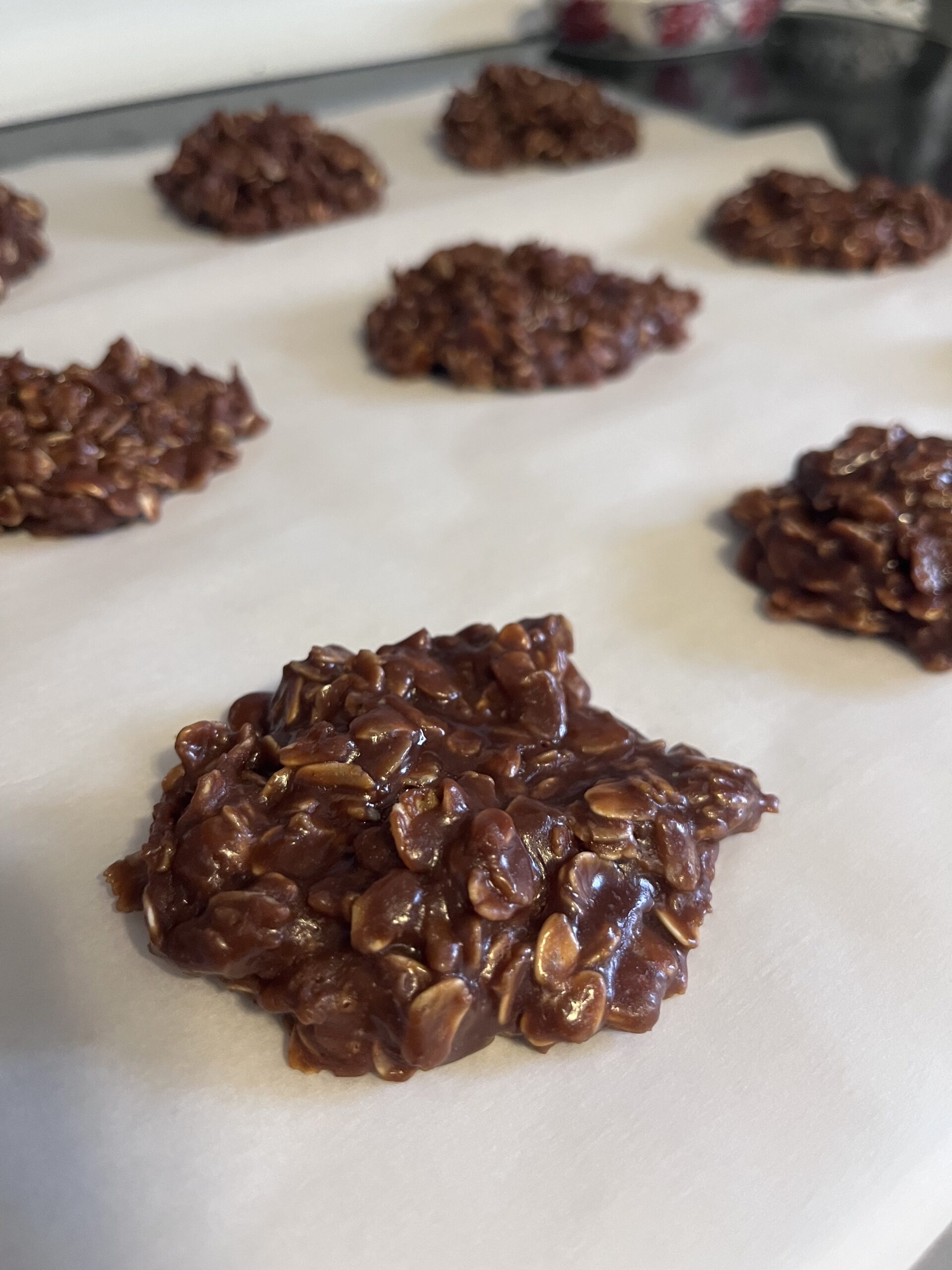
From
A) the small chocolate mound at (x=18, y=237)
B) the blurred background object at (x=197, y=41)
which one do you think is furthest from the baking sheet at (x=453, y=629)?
the blurred background object at (x=197, y=41)

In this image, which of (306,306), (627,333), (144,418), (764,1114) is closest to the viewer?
(764,1114)

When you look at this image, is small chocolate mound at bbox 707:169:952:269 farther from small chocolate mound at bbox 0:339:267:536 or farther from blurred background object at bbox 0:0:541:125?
small chocolate mound at bbox 0:339:267:536

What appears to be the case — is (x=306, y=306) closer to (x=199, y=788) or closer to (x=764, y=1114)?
(x=199, y=788)

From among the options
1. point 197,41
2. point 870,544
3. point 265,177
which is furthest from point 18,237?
point 870,544

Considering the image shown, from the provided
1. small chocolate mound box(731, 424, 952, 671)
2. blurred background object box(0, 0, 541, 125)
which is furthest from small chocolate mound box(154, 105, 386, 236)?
small chocolate mound box(731, 424, 952, 671)

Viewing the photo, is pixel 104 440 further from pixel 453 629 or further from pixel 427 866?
pixel 427 866

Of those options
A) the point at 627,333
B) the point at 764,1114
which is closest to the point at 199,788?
the point at 764,1114

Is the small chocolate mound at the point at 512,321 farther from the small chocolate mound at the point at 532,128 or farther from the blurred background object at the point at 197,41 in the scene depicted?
the blurred background object at the point at 197,41
